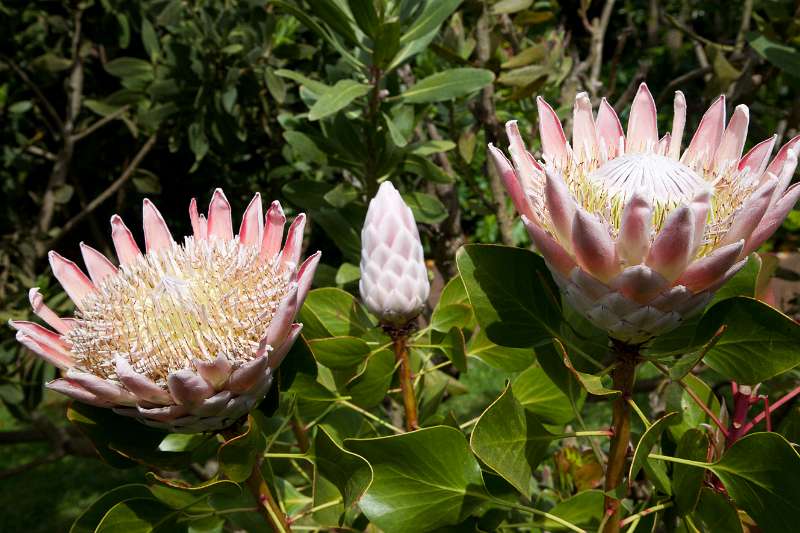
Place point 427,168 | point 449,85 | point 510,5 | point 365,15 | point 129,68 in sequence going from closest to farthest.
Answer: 1. point 365,15
2. point 449,85
3. point 427,168
4. point 510,5
5. point 129,68

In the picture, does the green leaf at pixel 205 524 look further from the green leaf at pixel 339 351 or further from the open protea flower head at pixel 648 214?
the open protea flower head at pixel 648 214

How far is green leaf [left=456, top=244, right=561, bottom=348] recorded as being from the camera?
942 millimetres

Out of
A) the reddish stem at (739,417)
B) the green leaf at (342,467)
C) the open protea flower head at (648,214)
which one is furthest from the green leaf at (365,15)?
the reddish stem at (739,417)

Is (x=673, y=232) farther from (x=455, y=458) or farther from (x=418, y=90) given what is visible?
(x=418, y=90)

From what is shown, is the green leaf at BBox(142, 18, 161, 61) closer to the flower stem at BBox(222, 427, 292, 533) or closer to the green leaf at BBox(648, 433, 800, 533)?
the flower stem at BBox(222, 427, 292, 533)

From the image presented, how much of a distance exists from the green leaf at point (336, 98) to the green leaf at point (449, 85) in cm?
12

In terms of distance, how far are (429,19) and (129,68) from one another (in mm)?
1533

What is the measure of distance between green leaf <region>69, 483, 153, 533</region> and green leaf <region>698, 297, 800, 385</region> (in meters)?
0.74

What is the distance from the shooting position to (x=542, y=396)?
1.12 m

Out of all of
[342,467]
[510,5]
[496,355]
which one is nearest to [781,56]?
[510,5]

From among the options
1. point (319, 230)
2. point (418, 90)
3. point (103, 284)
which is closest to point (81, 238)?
point (319, 230)

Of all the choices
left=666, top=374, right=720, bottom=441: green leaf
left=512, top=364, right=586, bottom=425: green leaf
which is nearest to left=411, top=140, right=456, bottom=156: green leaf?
left=512, top=364, right=586, bottom=425: green leaf

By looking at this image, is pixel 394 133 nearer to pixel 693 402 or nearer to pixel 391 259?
pixel 391 259

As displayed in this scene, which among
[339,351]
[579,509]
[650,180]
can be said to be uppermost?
[650,180]
